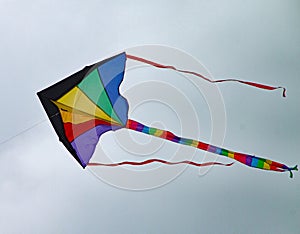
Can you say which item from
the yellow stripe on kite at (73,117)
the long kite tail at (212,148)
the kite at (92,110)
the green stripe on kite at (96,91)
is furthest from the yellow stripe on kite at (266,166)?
the yellow stripe on kite at (73,117)

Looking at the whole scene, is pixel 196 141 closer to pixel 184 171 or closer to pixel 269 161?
pixel 184 171

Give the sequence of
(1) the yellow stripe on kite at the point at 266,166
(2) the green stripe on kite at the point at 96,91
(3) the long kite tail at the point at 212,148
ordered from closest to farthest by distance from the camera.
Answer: (2) the green stripe on kite at the point at 96,91 → (3) the long kite tail at the point at 212,148 → (1) the yellow stripe on kite at the point at 266,166

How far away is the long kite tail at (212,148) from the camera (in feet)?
17.6

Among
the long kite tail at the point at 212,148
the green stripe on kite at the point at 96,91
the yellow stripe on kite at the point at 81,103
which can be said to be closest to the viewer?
the yellow stripe on kite at the point at 81,103

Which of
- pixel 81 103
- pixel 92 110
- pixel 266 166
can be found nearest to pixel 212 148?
pixel 266 166

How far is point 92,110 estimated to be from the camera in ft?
17.3

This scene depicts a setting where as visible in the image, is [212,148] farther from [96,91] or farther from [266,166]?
[96,91]

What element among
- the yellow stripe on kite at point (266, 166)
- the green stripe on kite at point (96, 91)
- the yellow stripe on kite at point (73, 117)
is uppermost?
the yellow stripe on kite at point (266, 166)

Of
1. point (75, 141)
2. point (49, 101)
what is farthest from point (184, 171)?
point (49, 101)

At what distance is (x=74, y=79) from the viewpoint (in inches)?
199

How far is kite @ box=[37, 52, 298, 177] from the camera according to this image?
16.5 feet

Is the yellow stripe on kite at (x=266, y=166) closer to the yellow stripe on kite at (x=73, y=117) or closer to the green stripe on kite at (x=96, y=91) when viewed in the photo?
the green stripe on kite at (x=96, y=91)

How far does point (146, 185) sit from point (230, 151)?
3.49 ft

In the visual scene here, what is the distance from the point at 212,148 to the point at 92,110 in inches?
57.0
